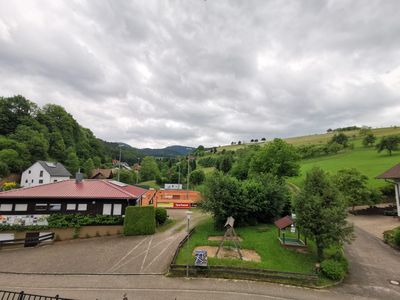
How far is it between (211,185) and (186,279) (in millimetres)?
11622

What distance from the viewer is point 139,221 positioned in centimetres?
2238

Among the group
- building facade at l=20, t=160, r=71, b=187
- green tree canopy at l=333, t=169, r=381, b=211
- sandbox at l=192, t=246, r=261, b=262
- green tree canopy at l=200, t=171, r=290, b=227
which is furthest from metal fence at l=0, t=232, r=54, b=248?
building facade at l=20, t=160, r=71, b=187

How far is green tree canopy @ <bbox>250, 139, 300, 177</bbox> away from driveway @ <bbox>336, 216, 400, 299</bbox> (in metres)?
17.0

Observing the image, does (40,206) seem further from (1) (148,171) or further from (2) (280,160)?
(1) (148,171)

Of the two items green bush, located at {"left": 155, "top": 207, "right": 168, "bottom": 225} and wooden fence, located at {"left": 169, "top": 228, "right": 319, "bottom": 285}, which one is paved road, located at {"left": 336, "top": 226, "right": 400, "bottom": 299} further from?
green bush, located at {"left": 155, "top": 207, "right": 168, "bottom": 225}

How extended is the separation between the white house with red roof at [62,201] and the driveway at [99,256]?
321 centimetres

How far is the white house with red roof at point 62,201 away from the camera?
2195 cm

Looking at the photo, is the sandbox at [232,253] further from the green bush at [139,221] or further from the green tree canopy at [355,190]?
the green tree canopy at [355,190]

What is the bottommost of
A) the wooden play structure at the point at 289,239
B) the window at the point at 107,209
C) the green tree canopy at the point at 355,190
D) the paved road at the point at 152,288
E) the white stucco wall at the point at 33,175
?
the paved road at the point at 152,288

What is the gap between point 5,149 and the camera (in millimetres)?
52469

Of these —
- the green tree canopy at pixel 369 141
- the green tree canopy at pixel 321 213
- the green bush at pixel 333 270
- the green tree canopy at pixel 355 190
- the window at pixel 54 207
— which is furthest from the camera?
the green tree canopy at pixel 369 141

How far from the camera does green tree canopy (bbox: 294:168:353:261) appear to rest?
1440 centimetres

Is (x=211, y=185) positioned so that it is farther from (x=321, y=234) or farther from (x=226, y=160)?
(x=226, y=160)

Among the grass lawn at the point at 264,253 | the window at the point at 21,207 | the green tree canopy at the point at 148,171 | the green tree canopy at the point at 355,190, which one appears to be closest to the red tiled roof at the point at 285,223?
the grass lawn at the point at 264,253
